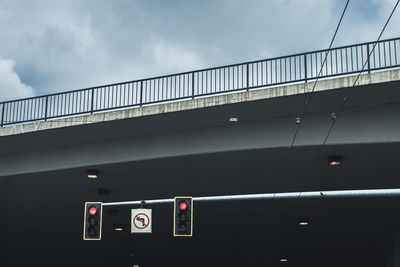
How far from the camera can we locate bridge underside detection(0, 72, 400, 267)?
21.2 meters

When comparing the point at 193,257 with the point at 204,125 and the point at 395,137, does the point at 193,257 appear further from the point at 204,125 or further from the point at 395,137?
the point at 395,137

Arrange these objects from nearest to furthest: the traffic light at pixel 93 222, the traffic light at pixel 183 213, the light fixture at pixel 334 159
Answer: the traffic light at pixel 183 213 < the traffic light at pixel 93 222 < the light fixture at pixel 334 159

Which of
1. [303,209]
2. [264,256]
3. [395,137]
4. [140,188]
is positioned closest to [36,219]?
[140,188]

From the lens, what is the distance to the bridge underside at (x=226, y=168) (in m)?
21.2

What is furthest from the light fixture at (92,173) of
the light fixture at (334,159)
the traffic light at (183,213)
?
the light fixture at (334,159)

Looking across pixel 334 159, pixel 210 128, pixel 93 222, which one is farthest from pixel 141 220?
pixel 334 159

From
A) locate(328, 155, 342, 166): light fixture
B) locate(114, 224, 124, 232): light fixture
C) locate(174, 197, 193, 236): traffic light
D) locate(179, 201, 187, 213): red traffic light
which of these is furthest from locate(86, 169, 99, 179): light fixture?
locate(114, 224, 124, 232): light fixture

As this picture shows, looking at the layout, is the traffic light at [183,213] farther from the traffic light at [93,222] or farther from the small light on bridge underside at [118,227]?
the small light on bridge underside at [118,227]

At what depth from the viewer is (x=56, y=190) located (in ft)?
94.7

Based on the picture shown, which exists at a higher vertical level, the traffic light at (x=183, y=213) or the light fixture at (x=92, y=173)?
the light fixture at (x=92, y=173)

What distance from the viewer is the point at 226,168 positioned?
971 inches

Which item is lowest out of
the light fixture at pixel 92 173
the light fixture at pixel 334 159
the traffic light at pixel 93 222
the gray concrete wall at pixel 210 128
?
the traffic light at pixel 93 222

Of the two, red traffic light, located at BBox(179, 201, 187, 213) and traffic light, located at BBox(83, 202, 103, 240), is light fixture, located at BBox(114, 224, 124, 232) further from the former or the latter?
red traffic light, located at BBox(179, 201, 187, 213)

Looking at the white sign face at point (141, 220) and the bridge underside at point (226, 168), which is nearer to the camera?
the bridge underside at point (226, 168)
